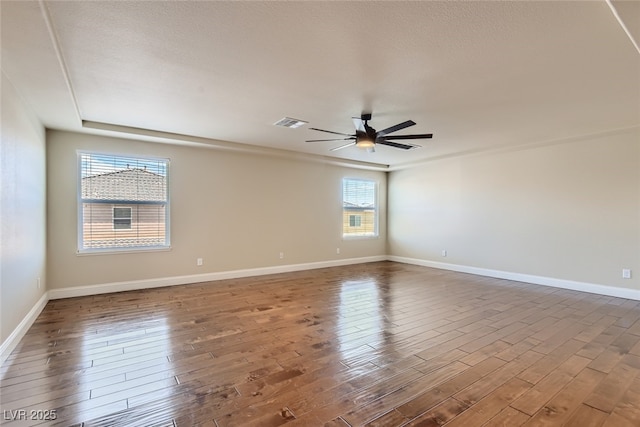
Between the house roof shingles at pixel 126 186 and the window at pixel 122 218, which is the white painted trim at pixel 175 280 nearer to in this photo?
the window at pixel 122 218

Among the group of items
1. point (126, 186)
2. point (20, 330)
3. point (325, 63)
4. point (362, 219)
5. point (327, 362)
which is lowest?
point (327, 362)

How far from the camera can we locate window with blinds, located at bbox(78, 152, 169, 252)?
4.54 meters

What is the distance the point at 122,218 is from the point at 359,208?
5.05 meters

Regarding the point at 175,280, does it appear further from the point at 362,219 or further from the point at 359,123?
the point at 362,219

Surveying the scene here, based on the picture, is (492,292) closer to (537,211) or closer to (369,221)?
(537,211)

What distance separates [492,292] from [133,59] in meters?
5.47

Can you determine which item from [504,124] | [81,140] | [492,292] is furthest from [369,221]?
[81,140]

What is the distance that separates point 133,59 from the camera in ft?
8.27

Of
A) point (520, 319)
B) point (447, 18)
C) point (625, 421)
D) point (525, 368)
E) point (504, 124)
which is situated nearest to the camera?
point (625, 421)

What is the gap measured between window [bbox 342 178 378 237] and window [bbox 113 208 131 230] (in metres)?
4.40

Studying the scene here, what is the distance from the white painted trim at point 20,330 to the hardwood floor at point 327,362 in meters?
0.07

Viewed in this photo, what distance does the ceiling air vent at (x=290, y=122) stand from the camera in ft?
13.4

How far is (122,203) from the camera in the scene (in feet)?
15.6

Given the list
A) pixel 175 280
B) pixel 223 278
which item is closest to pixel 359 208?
pixel 223 278
